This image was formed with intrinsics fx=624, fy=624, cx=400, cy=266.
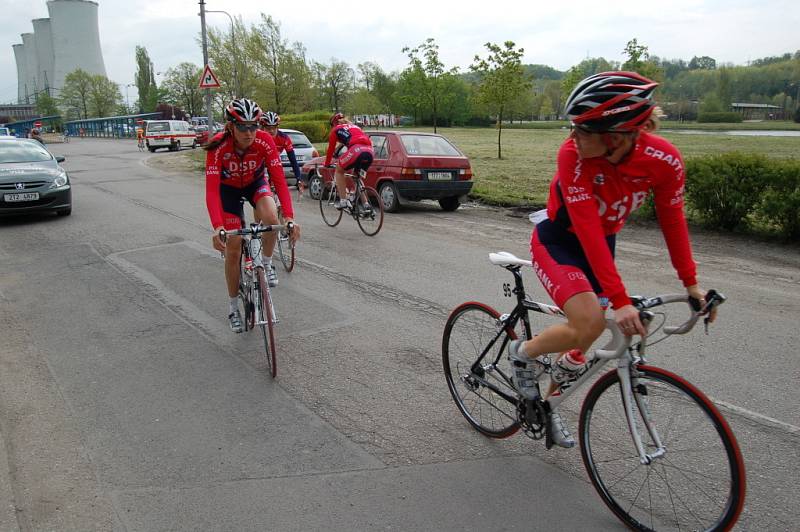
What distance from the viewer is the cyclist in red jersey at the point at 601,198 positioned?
2.61 m

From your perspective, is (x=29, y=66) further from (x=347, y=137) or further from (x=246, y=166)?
(x=246, y=166)

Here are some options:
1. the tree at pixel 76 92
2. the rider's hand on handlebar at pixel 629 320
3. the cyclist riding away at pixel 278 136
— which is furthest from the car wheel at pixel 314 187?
the tree at pixel 76 92

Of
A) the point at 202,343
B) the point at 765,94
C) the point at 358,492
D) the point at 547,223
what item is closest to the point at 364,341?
the point at 202,343

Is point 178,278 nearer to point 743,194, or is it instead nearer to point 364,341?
point 364,341

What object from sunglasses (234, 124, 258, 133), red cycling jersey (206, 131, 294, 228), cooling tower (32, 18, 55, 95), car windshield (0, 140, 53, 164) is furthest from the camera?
cooling tower (32, 18, 55, 95)

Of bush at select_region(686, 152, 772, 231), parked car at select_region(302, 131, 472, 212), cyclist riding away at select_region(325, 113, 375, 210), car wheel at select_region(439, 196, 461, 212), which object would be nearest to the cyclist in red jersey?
bush at select_region(686, 152, 772, 231)

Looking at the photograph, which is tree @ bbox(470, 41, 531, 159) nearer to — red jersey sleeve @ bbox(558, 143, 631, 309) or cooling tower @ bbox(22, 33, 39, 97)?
red jersey sleeve @ bbox(558, 143, 631, 309)

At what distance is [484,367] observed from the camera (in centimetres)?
372

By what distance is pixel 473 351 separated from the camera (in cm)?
382

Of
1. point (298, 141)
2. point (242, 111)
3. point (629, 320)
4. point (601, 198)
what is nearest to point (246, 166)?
point (242, 111)

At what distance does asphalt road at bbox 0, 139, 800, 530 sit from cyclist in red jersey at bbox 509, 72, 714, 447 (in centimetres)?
104

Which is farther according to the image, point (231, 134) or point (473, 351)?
point (231, 134)

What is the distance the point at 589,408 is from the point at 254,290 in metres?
3.04

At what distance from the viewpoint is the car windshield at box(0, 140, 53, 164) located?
503 inches
